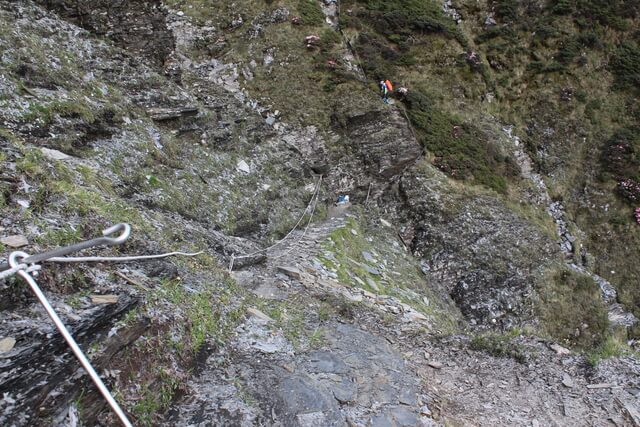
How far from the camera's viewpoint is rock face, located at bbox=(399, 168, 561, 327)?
15.2 meters

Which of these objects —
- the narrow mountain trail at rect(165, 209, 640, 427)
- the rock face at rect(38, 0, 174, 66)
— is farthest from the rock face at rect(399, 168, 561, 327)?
the rock face at rect(38, 0, 174, 66)

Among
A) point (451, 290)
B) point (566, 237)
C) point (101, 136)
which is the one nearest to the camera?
point (101, 136)

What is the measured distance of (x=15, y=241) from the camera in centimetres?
459

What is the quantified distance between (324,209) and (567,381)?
931cm

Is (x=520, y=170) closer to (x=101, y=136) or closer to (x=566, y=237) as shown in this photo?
(x=566, y=237)

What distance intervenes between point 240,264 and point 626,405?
7748 millimetres

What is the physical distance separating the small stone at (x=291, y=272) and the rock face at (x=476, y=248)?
7231 millimetres

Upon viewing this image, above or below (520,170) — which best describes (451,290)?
below

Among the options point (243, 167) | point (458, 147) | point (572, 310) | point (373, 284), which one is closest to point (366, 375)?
point (373, 284)

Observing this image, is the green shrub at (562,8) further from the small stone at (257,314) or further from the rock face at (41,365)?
the rock face at (41,365)

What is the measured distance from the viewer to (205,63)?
664 inches

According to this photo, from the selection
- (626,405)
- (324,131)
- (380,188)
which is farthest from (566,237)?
(626,405)

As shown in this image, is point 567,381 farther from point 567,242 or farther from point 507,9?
point 507,9

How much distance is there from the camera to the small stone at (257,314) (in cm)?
689
